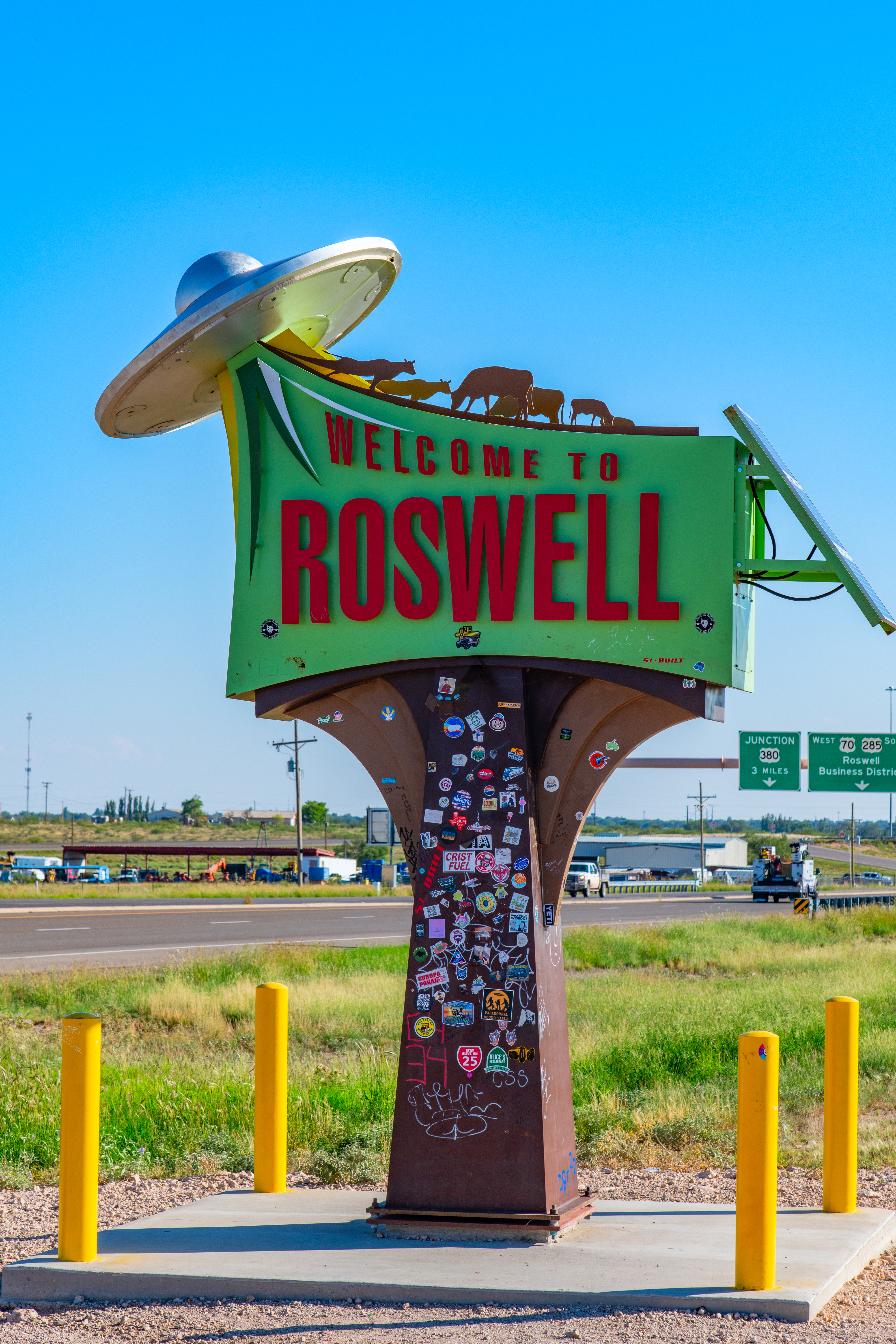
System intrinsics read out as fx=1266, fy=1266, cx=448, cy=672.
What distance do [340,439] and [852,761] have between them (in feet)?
92.7

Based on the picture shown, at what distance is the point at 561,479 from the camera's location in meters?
6.01

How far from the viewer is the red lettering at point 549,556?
595 cm

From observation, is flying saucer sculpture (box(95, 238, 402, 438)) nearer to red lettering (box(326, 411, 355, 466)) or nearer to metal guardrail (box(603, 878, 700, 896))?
red lettering (box(326, 411, 355, 466))

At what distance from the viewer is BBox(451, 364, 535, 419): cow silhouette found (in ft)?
20.2

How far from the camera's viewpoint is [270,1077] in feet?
20.1

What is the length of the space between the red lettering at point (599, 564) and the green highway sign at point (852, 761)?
27.4 m

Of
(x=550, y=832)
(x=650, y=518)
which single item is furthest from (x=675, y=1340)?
(x=650, y=518)

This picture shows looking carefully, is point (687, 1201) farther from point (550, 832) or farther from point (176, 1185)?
point (176, 1185)

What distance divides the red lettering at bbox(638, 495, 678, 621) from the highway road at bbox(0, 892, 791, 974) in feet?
44.3

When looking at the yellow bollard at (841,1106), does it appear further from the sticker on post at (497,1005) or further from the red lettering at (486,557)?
the red lettering at (486,557)

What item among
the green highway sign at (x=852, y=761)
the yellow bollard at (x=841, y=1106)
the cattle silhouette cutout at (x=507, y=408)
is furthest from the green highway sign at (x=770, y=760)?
the cattle silhouette cutout at (x=507, y=408)

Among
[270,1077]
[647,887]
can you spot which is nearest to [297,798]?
[647,887]

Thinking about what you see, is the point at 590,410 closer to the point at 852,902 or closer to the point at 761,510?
the point at 761,510

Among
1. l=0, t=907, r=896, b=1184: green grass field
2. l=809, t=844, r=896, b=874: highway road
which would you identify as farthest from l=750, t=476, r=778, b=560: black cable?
l=809, t=844, r=896, b=874: highway road
